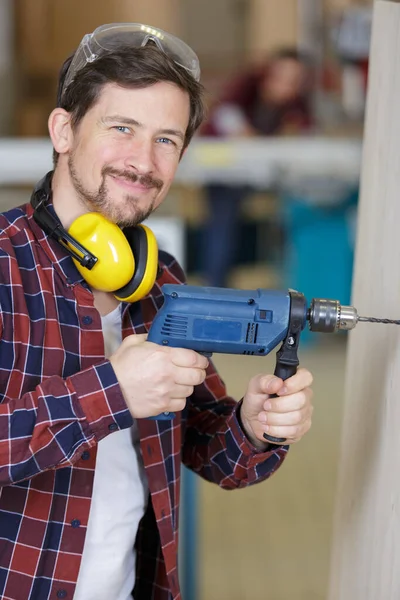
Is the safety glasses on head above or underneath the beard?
above

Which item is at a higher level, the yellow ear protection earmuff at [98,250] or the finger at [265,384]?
the yellow ear protection earmuff at [98,250]

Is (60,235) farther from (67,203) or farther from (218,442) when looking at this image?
(218,442)

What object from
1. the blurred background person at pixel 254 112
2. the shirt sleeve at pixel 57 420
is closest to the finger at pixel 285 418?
the shirt sleeve at pixel 57 420

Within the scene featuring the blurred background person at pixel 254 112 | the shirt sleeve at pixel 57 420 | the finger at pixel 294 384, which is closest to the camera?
the shirt sleeve at pixel 57 420

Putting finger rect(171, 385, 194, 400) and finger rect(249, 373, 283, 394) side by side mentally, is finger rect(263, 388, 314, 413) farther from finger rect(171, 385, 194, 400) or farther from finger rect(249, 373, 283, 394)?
finger rect(171, 385, 194, 400)

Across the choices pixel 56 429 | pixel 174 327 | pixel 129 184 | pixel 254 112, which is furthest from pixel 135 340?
pixel 254 112

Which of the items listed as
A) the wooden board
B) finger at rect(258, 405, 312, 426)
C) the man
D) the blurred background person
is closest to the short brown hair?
the man

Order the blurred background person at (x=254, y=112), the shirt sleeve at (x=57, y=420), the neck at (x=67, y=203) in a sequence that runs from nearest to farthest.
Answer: the shirt sleeve at (x=57, y=420) → the neck at (x=67, y=203) → the blurred background person at (x=254, y=112)

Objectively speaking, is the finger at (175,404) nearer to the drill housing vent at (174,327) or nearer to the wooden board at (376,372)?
the drill housing vent at (174,327)

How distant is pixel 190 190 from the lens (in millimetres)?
7035

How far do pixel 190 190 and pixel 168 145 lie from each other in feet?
19.1

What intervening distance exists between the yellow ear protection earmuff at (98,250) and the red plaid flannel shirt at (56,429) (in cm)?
2

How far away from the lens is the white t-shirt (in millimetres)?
1252

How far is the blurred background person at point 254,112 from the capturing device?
521 cm
